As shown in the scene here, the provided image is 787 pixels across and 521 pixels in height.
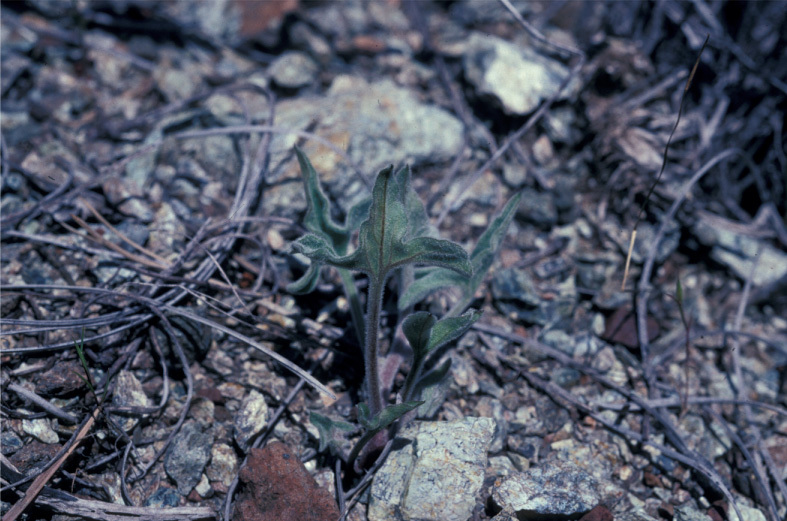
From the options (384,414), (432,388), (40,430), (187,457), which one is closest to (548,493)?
(432,388)

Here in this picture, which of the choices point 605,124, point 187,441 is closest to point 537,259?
point 605,124

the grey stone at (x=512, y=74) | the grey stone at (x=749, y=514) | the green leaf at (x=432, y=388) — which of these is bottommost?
the grey stone at (x=749, y=514)

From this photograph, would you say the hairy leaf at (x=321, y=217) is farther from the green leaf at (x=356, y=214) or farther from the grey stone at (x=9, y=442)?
the grey stone at (x=9, y=442)

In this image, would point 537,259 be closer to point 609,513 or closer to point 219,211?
point 609,513

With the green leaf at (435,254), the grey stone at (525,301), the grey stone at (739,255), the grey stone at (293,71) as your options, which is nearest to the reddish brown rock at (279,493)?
the green leaf at (435,254)

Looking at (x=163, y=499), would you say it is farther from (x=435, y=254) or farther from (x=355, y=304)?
(x=435, y=254)

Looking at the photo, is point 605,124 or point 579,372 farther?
point 605,124

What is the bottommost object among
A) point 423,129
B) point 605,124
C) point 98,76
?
point 98,76

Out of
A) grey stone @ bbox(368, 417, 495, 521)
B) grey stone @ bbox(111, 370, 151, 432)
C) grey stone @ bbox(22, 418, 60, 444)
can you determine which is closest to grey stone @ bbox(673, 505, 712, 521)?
grey stone @ bbox(368, 417, 495, 521)
